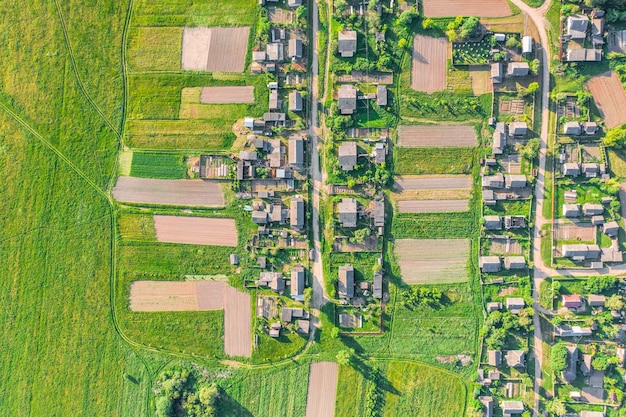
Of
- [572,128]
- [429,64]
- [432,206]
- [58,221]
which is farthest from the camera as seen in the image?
[58,221]

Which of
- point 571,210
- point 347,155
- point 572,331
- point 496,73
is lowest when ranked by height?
point 572,331

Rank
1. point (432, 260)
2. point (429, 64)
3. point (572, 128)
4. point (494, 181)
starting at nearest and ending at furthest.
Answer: point (572, 128) < point (494, 181) < point (429, 64) < point (432, 260)

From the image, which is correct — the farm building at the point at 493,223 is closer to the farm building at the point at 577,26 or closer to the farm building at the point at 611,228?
the farm building at the point at 611,228

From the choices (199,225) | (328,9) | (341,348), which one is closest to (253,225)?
(199,225)

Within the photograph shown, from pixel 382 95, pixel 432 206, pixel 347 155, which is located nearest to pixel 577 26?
pixel 382 95

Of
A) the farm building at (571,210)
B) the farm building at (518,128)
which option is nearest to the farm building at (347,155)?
the farm building at (518,128)

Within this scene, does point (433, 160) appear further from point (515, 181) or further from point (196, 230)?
point (196, 230)

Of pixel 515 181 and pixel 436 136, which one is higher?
pixel 436 136
